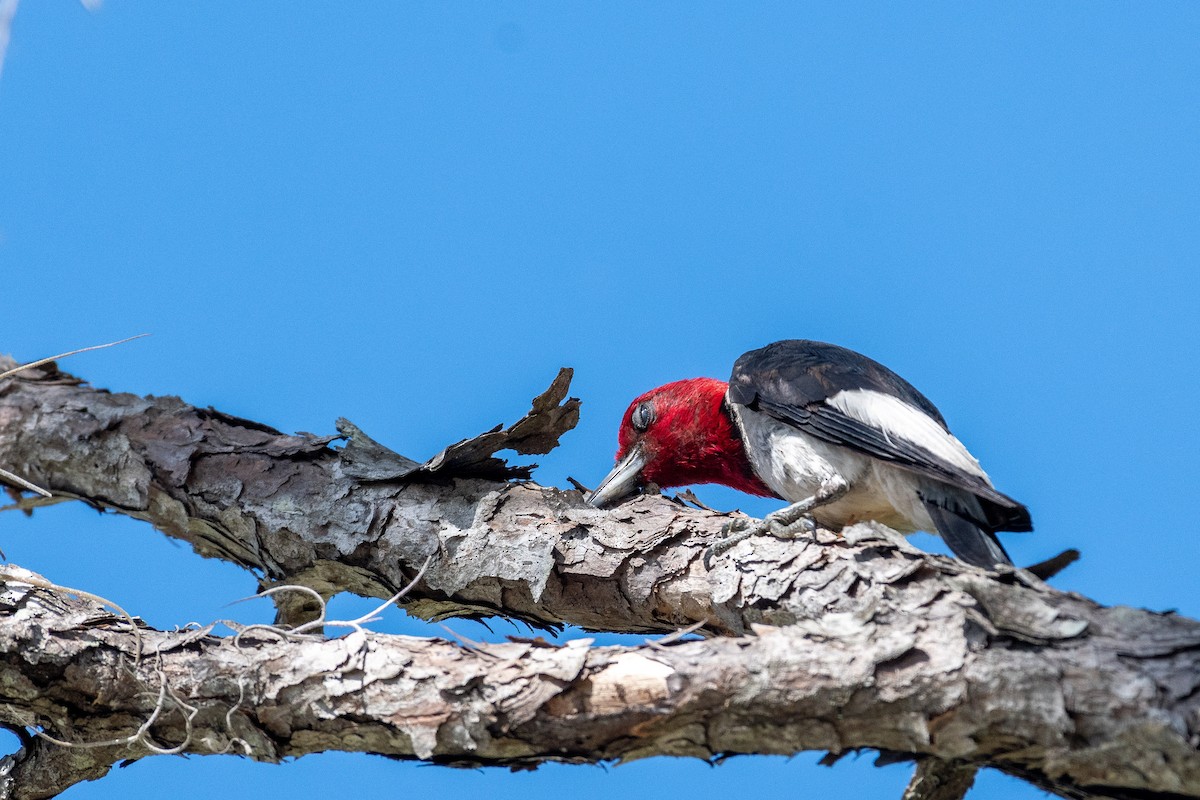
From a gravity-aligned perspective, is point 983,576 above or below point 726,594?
below

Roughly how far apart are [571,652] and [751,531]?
98 centimetres

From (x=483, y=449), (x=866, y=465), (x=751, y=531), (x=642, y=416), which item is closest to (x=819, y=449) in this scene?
(x=866, y=465)

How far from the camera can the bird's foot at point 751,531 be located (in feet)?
9.64

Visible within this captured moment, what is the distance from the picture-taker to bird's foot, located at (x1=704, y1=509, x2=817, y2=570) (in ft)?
9.64

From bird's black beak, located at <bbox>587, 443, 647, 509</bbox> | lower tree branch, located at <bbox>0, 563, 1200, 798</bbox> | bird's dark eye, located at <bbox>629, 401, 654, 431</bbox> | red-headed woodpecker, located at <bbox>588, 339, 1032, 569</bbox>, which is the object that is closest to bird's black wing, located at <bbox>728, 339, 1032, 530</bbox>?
red-headed woodpecker, located at <bbox>588, 339, 1032, 569</bbox>

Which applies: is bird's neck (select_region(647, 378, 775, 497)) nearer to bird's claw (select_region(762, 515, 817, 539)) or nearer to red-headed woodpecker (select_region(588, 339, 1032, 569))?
red-headed woodpecker (select_region(588, 339, 1032, 569))

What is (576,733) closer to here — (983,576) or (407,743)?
(407,743)

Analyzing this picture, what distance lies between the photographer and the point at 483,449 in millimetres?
3373

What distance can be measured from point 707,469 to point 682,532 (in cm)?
113

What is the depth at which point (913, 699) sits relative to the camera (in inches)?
78.3

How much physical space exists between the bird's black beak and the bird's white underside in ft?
1.89

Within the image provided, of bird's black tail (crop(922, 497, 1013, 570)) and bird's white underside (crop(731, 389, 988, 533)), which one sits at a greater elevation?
bird's white underside (crop(731, 389, 988, 533))

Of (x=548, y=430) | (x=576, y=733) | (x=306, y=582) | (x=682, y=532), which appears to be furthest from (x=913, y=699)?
(x=306, y=582)

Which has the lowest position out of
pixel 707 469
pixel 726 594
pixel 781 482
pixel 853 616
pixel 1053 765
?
pixel 1053 765
